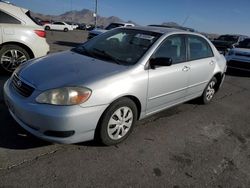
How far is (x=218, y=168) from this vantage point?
3.44 metres

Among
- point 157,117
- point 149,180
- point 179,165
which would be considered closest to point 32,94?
point 149,180

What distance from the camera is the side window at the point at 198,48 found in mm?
4879

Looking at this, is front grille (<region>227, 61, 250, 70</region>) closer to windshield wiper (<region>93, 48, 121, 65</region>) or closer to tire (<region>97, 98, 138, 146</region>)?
windshield wiper (<region>93, 48, 121, 65</region>)

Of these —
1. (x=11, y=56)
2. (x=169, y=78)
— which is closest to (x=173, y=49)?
(x=169, y=78)

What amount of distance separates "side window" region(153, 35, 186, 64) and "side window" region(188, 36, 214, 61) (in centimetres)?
22

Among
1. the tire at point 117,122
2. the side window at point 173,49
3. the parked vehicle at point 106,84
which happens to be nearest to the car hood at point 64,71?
the parked vehicle at point 106,84

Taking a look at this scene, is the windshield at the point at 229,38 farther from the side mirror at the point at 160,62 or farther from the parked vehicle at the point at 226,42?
the side mirror at the point at 160,62

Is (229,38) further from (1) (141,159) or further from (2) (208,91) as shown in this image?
(1) (141,159)

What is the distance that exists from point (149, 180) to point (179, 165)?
56 centimetres

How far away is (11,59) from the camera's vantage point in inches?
244

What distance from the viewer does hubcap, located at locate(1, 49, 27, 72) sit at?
20.1 ft

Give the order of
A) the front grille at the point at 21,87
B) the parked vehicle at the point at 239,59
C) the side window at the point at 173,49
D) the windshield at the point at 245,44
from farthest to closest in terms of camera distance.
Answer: the windshield at the point at 245,44, the parked vehicle at the point at 239,59, the side window at the point at 173,49, the front grille at the point at 21,87

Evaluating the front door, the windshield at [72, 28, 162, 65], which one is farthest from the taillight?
the front door

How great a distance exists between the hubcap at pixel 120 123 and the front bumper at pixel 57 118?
0.27 meters
